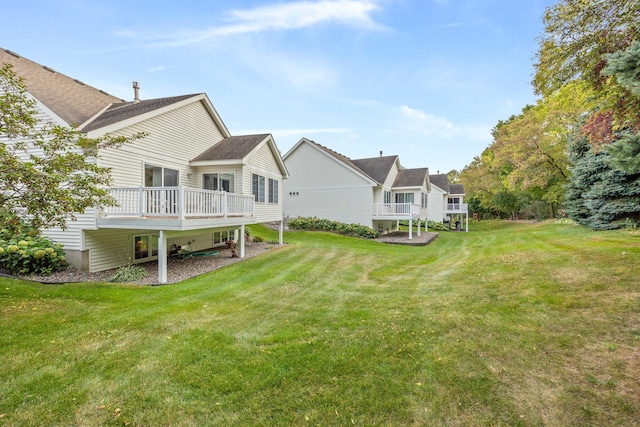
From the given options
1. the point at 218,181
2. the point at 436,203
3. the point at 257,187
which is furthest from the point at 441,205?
the point at 218,181

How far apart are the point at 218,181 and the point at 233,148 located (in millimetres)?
1719

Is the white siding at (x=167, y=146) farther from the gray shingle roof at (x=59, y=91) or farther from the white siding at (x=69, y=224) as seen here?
the gray shingle roof at (x=59, y=91)

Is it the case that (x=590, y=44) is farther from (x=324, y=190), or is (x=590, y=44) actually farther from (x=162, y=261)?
(x=324, y=190)

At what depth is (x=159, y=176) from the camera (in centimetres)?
1134

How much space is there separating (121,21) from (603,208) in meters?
23.3

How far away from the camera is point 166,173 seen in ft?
38.2

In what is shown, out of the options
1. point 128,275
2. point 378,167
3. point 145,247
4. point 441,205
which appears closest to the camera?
point 128,275

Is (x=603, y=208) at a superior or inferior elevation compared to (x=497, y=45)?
inferior

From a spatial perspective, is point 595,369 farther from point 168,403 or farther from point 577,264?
point 577,264

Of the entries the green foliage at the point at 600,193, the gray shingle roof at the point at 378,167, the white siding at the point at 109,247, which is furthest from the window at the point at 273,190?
the green foliage at the point at 600,193

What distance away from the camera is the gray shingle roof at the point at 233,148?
12.7 metres

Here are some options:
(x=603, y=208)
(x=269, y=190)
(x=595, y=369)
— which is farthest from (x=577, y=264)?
(x=269, y=190)

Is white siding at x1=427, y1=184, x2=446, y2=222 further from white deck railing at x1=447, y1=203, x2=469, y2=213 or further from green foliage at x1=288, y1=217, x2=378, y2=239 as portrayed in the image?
green foliage at x1=288, y1=217, x2=378, y2=239

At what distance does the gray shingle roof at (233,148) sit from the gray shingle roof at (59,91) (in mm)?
4176
